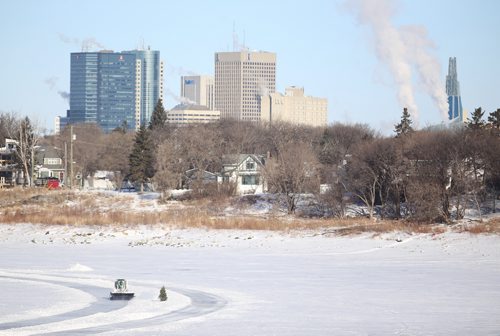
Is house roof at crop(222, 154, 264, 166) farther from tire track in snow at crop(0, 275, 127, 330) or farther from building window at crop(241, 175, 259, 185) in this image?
tire track in snow at crop(0, 275, 127, 330)

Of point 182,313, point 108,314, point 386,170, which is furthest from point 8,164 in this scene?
point 182,313

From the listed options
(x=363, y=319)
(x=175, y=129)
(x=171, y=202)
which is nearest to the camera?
(x=363, y=319)

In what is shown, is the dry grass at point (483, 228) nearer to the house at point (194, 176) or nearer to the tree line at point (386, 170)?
the tree line at point (386, 170)

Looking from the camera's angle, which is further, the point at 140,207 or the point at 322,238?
the point at 140,207

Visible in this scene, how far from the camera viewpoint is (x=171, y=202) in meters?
74.3

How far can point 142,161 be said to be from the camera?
311 ft

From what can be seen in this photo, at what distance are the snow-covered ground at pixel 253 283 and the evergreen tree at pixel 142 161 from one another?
133ft

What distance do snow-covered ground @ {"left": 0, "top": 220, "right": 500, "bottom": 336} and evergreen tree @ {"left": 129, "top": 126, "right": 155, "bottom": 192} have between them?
40.4 meters

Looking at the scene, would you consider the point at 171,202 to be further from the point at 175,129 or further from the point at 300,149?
the point at 175,129

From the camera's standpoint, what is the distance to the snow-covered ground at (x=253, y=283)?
21.2 meters

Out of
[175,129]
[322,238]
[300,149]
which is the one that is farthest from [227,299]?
[175,129]

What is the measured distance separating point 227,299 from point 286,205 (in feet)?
145

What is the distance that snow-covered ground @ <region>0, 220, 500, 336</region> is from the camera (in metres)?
21.2

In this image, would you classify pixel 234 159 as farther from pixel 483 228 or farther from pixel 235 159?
pixel 483 228
